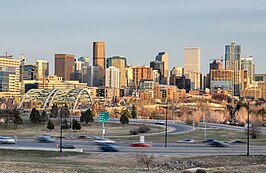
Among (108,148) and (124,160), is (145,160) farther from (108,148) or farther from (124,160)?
(108,148)

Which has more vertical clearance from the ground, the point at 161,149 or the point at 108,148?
the point at 108,148

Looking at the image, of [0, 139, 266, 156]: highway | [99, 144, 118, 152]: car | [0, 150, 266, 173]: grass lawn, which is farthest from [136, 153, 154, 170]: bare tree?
[99, 144, 118, 152]: car

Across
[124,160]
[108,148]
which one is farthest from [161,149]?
[124,160]

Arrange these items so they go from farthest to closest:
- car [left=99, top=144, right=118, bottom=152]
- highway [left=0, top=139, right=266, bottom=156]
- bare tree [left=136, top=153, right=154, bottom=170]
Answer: car [left=99, top=144, right=118, bottom=152], highway [left=0, top=139, right=266, bottom=156], bare tree [left=136, top=153, right=154, bottom=170]

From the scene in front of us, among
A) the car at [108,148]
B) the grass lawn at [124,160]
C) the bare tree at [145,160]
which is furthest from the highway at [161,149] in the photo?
the bare tree at [145,160]

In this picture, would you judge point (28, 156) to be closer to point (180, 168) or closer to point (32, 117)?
point (180, 168)

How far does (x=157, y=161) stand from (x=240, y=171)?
13.4 meters

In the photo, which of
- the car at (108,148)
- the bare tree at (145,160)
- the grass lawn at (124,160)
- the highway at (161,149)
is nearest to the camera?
the bare tree at (145,160)

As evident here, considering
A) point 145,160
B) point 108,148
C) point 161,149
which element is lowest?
point 161,149

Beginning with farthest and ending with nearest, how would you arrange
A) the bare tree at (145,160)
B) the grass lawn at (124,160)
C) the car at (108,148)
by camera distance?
the car at (108,148) → the grass lawn at (124,160) → the bare tree at (145,160)

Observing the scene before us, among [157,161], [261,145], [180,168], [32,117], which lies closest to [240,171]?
[180,168]

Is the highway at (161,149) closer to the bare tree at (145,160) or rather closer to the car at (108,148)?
the car at (108,148)

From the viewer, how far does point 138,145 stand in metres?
79.4

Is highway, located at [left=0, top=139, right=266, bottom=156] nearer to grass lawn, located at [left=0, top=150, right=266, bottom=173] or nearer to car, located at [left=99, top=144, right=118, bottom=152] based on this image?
car, located at [left=99, top=144, right=118, bottom=152]
